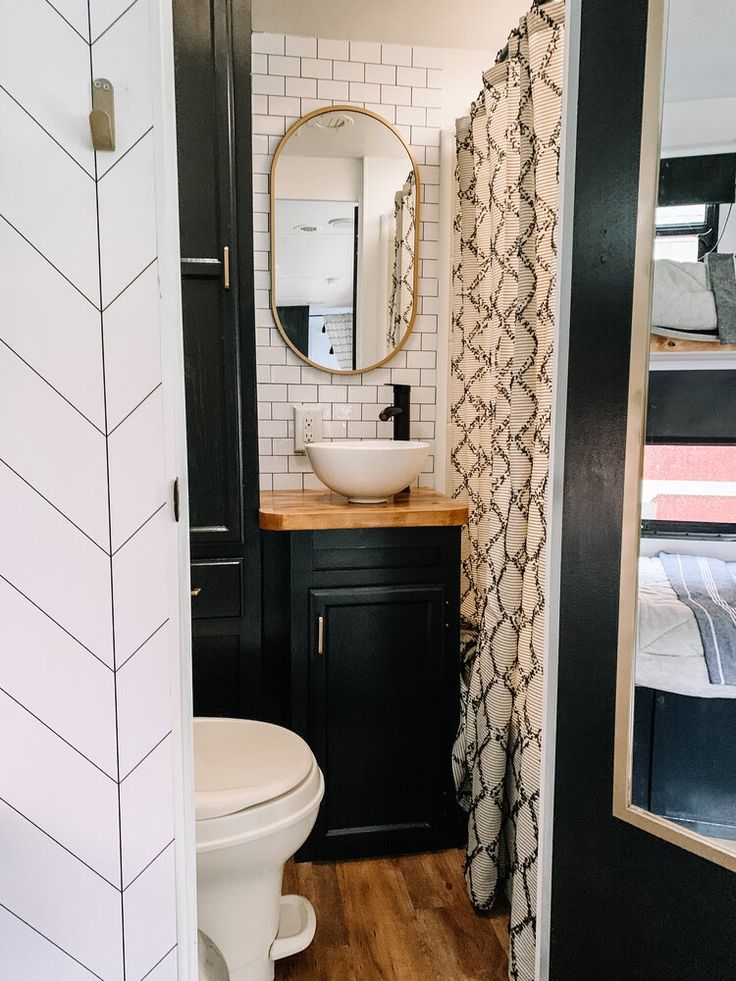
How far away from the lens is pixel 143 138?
40.2 inches

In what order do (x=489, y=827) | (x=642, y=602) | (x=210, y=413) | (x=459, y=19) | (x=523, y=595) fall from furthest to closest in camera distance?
(x=459, y=19) → (x=210, y=413) → (x=489, y=827) → (x=523, y=595) → (x=642, y=602)

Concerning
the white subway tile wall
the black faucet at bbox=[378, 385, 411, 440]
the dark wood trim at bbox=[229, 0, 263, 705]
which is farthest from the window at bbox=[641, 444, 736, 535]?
the white subway tile wall

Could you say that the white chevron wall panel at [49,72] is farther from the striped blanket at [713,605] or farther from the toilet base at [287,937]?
the toilet base at [287,937]

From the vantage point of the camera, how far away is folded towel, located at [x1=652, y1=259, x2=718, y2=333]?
3.78 feet

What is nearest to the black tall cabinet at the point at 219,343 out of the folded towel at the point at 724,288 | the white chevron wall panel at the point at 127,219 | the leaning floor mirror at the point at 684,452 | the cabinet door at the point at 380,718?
the cabinet door at the point at 380,718

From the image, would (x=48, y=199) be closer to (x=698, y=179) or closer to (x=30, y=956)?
(x=698, y=179)

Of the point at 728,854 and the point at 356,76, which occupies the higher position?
the point at 356,76

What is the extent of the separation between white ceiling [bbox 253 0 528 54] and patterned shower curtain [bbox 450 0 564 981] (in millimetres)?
336

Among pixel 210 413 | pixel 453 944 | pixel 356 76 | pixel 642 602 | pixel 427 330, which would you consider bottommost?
pixel 453 944

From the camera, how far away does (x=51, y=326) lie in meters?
1.03

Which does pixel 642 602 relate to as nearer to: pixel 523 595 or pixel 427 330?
pixel 523 595

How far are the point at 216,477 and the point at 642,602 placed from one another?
Result: 1.26m

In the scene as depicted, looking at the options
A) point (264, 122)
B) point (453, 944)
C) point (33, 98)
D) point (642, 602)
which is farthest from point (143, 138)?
point (453, 944)

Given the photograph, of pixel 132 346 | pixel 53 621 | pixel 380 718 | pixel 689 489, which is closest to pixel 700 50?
pixel 689 489
